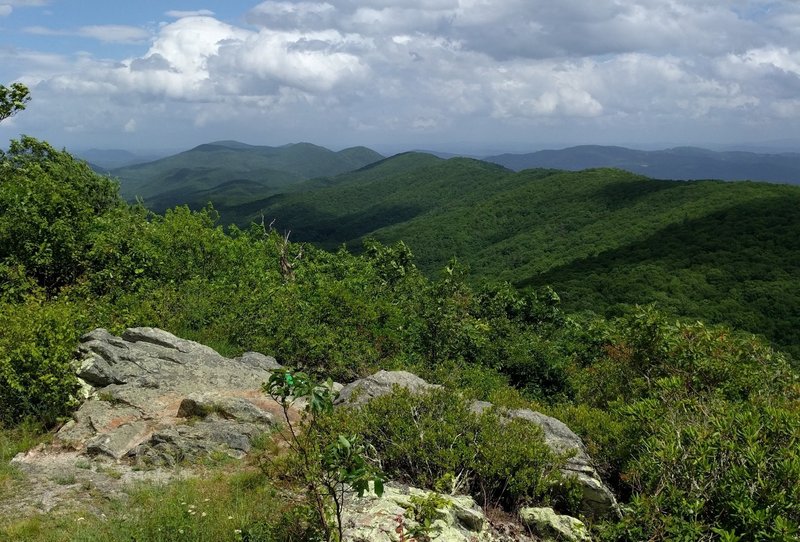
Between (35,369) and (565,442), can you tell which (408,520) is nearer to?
(565,442)

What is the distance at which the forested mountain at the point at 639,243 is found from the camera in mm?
66812

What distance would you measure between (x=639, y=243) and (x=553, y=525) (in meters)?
103

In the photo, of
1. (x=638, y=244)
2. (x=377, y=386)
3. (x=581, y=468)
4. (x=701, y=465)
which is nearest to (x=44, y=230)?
(x=377, y=386)

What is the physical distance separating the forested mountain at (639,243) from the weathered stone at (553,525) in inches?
1661

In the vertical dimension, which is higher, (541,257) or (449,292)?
(449,292)

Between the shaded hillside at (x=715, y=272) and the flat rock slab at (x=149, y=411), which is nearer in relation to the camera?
the flat rock slab at (x=149, y=411)

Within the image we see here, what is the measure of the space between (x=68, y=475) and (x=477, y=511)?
807 cm

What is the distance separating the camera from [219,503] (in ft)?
28.5

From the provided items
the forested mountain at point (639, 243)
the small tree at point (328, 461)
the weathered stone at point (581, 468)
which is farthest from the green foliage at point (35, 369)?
the forested mountain at point (639, 243)

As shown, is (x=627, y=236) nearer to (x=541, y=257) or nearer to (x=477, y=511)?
(x=541, y=257)

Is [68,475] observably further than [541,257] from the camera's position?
No

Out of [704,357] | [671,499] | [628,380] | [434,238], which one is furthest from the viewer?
[434,238]

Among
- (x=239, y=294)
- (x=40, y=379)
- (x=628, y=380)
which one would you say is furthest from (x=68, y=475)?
(x=628, y=380)

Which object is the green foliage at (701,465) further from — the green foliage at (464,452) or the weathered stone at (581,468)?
the green foliage at (464,452)
